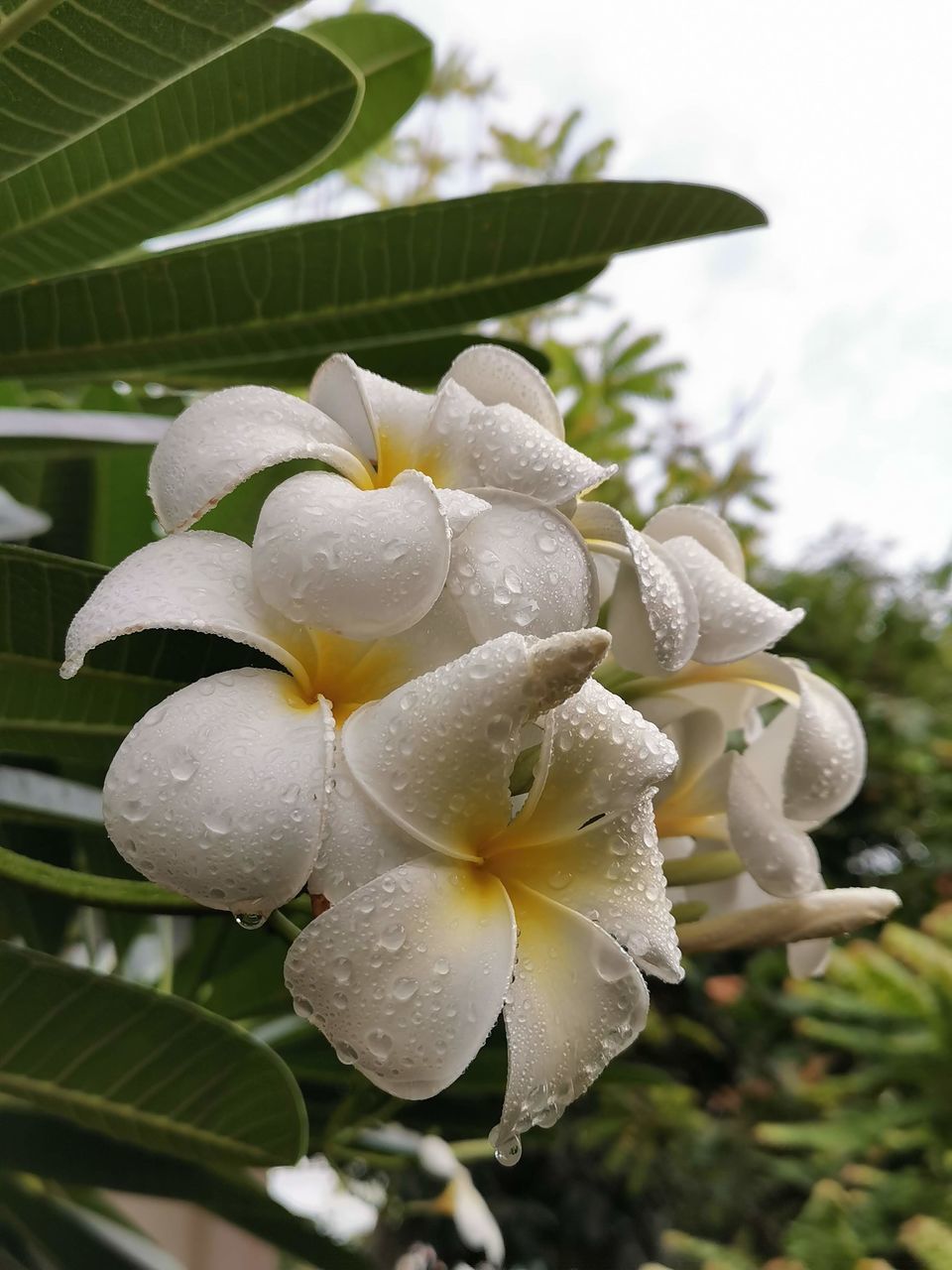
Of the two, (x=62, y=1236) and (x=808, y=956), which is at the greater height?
(x=808, y=956)

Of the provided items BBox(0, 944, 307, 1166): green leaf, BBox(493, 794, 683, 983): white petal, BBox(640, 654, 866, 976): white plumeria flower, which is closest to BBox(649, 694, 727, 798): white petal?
BBox(640, 654, 866, 976): white plumeria flower

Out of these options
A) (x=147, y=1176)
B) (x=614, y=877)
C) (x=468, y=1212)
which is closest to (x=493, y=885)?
(x=614, y=877)

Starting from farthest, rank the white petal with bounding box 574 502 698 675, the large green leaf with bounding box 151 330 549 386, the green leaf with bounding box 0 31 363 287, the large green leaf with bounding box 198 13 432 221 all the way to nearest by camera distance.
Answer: the large green leaf with bounding box 198 13 432 221
the large green leaf with bounding box 151 330 549 386
the green leaf with bounding box 0 31 363 287
the white petal with bounding box 574 502 698 675

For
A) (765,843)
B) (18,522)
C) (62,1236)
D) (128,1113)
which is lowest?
(62,1236)

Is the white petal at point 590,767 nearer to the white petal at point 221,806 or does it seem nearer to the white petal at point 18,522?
the white petal at point 221,806

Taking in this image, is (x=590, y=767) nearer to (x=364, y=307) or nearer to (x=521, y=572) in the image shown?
(x=521, y=572)

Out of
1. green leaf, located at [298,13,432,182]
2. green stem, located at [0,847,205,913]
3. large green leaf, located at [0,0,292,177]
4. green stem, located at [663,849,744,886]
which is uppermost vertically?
large green leaf, located at [0,0,292,177]

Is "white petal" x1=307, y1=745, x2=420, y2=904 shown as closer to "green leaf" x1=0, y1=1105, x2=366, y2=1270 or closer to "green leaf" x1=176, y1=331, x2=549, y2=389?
"green leaf" x1=176, y1=331, x2=549, y2=389
